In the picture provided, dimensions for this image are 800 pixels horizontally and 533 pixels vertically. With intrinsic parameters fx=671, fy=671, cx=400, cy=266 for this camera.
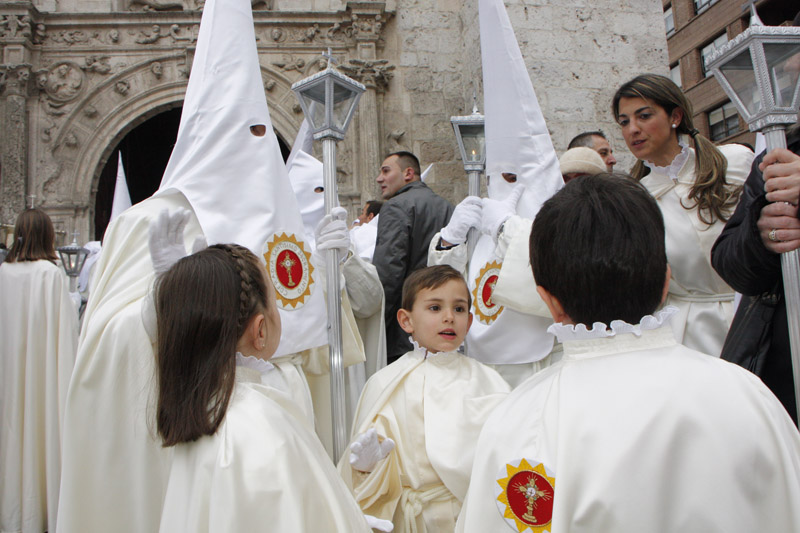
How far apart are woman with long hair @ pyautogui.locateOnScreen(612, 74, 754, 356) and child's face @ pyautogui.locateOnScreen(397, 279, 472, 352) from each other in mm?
809

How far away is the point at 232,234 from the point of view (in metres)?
2.75

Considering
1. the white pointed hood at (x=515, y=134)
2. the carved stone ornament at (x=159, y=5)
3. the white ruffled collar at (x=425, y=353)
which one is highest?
the carved stone ornament at (x=159, y=5)

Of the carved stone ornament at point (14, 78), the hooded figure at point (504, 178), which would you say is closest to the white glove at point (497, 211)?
the hooded figure at point (504, 178)

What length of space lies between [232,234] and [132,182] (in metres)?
12.0

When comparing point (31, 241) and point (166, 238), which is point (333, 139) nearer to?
point (166, 238)

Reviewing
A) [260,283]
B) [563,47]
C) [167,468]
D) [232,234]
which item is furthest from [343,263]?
[563,47]

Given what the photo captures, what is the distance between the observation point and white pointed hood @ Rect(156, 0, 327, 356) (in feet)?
9.12

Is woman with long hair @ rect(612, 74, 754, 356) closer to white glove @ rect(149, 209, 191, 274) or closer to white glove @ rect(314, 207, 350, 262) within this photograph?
white glove @ rect(314, 207, 350, 262)

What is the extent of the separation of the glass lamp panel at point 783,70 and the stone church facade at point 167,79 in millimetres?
7055

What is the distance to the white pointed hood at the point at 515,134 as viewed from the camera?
10.5ft

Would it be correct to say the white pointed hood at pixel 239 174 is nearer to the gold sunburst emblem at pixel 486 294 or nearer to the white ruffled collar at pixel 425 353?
the white ruffled collar at pixel 425 353

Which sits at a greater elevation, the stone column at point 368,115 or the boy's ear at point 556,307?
the stone column at point 368,115

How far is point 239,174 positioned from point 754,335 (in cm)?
203

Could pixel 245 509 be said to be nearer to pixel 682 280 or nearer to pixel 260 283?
pixel 260 283
